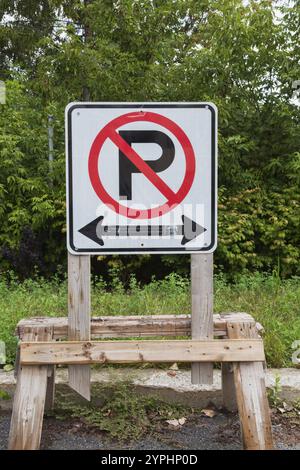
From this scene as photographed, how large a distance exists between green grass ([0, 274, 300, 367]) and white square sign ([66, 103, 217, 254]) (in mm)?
1327

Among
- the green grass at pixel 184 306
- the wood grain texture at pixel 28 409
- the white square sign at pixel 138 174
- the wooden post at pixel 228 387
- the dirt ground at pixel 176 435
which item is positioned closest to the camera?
the wood grain texture at pixel 28 409

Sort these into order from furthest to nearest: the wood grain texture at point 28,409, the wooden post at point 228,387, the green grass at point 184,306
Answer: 1. the green grass at point 184,306
2. the wooden post at point 228,387
3. the wood grain texture at point 28,409

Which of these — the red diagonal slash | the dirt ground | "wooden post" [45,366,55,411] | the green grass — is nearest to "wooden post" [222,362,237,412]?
the dirt ground

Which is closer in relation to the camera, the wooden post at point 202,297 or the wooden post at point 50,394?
the wooden post at point 202,297

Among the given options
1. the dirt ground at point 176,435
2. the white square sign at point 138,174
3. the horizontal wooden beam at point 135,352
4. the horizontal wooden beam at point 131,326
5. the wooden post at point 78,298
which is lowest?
the dirt ground at point 176,435

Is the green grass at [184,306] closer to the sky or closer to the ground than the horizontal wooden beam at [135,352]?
closer to the ground

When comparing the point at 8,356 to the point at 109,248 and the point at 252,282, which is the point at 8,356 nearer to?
the point at 109,248

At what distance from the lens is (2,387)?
2869 mm

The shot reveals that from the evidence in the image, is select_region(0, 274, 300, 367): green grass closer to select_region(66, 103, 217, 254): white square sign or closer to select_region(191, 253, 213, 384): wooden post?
select_region(191, 253, 213, 384): wooden post

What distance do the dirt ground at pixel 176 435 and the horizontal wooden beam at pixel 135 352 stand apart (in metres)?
0.58

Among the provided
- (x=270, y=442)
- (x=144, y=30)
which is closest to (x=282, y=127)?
(x=144, y=30)

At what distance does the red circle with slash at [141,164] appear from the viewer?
2.22 metres

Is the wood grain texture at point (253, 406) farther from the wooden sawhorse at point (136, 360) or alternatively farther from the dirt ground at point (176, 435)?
the dirt ground at point (176, 435)

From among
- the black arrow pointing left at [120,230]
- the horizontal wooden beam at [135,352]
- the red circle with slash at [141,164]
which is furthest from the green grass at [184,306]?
the red circle with slash at [141,164]
